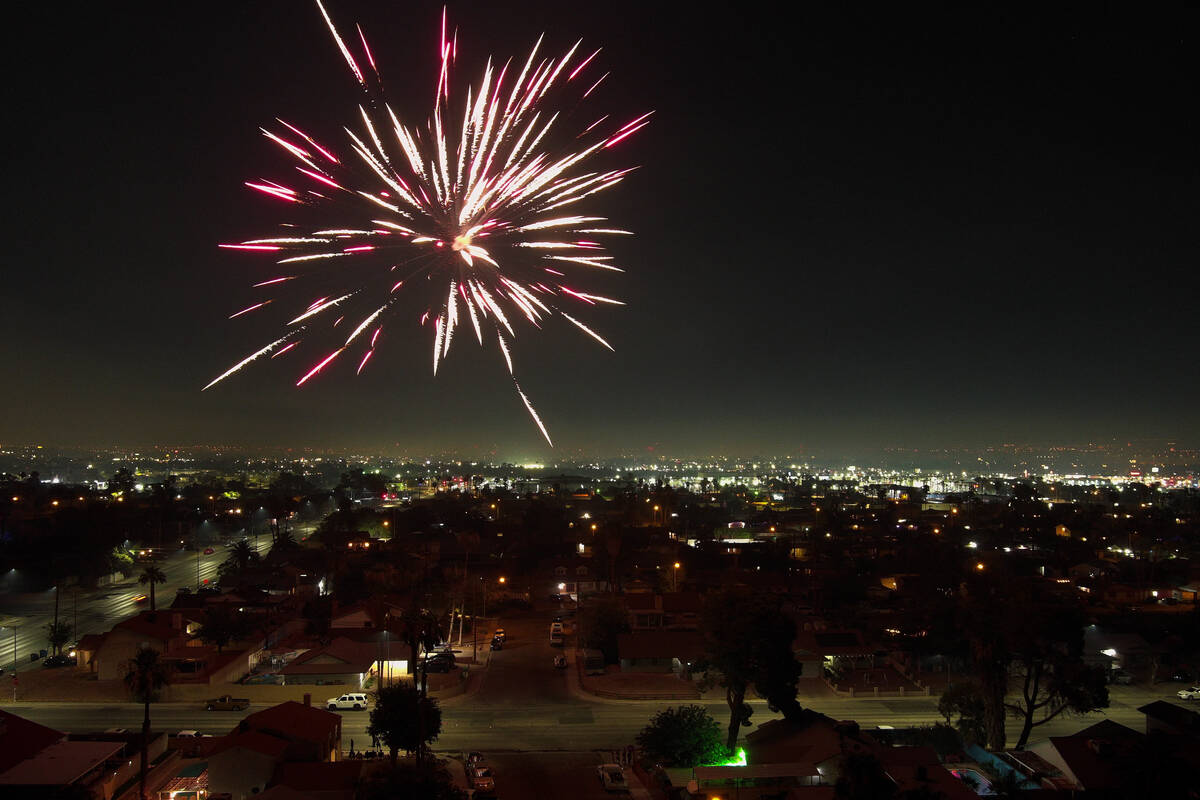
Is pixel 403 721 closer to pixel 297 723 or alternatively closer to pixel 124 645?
pixel 297 723

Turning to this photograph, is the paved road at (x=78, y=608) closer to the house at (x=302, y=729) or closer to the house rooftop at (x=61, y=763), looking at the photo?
the house rooftop at (x=61, y=763)


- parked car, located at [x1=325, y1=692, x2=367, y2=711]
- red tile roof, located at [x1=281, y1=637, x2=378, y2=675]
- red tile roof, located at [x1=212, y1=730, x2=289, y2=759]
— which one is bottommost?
parked car, located at [x1=325, y1=692, x2=367, y2=711]

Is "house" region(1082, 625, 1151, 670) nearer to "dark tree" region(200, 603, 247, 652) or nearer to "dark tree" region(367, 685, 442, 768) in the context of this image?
"dark tree" region(367, 685, 442, 768)

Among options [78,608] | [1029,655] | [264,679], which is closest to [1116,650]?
[1029,655]

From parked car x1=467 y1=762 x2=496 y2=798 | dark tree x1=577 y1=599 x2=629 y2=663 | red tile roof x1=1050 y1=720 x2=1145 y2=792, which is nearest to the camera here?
red tile roof x1=1050 y1=720 x2=1145 y2=792

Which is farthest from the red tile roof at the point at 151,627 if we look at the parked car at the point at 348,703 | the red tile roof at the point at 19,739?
the red tile roof at the point at 19,739

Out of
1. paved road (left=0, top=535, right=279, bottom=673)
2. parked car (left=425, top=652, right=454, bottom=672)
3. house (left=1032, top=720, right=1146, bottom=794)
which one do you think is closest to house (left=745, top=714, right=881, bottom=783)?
house (left=1032, top=720, right=1146, bottom=794)
